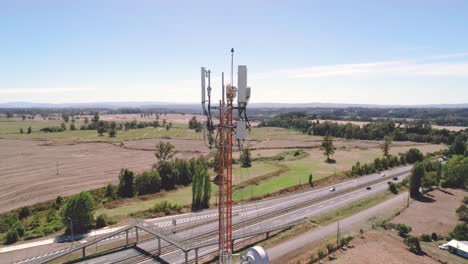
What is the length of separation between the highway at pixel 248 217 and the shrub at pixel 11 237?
9597mm

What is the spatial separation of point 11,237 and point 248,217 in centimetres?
3792

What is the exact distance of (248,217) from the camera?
6091 cm

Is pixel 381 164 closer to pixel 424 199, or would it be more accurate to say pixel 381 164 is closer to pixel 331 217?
pixel 424 199

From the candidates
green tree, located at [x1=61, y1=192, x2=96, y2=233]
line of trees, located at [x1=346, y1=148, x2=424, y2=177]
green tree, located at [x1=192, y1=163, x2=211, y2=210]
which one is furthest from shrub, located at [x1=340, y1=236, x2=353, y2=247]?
line of trees, located at [x1=346, y1=148, x2=424, y2=177]

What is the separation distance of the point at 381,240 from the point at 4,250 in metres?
55.3

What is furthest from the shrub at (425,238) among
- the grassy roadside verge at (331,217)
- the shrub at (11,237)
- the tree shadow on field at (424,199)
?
the shrub at (11,237)

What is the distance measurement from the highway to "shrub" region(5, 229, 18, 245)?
31.5 feet

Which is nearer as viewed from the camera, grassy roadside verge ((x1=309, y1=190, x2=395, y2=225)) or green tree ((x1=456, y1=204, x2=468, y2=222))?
grassy roadside verge ((x1=309, y1=190, x2=395, y2=225))

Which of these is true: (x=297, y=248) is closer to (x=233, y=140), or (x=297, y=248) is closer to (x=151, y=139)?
(x=233, y=140)

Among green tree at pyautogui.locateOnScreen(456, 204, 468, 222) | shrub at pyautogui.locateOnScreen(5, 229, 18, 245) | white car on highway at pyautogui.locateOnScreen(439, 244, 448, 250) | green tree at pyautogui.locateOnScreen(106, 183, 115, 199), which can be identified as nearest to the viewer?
white car on highway at pyautogui.locateOnScreen(439, 244, 448, 250)

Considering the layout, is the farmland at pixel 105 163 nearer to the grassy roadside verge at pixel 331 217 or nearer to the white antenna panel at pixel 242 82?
the grassy roadside verge at pixel 331 217

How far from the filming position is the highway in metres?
44.1

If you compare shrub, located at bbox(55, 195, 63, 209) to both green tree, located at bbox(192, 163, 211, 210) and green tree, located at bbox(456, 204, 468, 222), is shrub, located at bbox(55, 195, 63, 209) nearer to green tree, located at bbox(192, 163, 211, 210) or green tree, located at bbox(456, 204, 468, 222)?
green tree, located at bbox(192, 163, 211, 210)

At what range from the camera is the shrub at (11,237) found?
162ft
